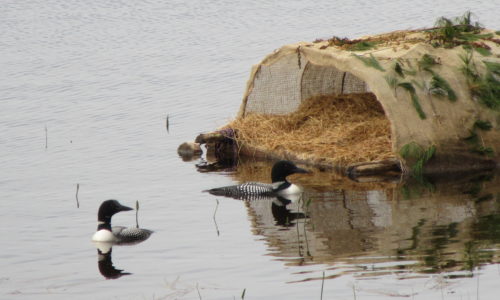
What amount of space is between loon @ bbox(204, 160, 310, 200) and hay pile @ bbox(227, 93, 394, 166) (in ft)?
4.38

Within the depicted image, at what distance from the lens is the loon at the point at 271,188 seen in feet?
51.1

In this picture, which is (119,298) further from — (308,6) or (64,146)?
(308,6)

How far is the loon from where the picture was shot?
51.1ft

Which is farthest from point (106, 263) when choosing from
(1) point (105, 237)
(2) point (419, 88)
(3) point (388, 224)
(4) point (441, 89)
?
(4) point (441, 89)

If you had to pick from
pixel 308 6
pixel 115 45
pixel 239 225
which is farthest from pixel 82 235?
pixel 308 6

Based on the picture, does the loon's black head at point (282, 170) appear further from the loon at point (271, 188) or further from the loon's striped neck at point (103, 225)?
the loon's striped neck at point (103, 225)

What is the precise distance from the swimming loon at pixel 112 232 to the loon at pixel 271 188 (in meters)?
2.43

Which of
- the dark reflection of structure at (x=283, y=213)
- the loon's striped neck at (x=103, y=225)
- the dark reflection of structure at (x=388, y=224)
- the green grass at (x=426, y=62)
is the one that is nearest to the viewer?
the dark reflection of structure at (x=388, y=224)

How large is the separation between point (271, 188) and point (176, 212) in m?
1.84

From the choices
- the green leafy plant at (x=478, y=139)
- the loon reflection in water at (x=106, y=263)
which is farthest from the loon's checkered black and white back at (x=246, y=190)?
the green leafy plant at (x=478, y=139)

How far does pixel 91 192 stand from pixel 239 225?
3298 mm

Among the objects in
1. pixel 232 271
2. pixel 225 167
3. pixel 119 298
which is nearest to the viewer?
pixel 119 298

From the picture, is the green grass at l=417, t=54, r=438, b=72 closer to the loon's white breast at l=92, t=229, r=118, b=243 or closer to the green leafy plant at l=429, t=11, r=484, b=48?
the green leafy plant at l=429, t=11, r=484, b=48

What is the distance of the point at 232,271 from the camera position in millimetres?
11547
